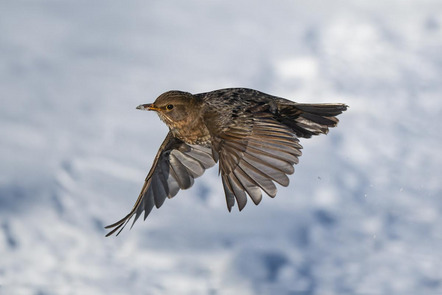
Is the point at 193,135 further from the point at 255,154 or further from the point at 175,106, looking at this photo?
the point at 255,154

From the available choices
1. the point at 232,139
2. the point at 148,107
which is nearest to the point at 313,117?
the point at 232,139

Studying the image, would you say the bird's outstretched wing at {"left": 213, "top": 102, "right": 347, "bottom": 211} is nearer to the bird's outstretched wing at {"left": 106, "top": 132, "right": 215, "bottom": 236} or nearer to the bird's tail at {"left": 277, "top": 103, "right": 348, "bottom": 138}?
the bird's tail at {"left": 277, "top": 103, "right": 348, "bottom": 138}

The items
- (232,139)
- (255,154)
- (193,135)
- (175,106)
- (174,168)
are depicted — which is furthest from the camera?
(174,168)

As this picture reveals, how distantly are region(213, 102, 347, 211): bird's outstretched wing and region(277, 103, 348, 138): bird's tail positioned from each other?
2.65 feet

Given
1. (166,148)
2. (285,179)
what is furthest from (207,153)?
(285,179)

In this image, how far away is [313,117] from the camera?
1108 cm

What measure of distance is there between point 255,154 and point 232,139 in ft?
1.39

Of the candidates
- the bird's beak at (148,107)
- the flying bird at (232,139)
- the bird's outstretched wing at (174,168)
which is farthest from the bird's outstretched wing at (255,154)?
the bird's outstretched wing at (174,168)

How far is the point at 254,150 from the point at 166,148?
2507 mm

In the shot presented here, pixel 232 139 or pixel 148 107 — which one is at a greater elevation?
pixel 148 107

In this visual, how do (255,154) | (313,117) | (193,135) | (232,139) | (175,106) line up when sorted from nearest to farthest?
1. (255,154)
2. (232,139)
3. (175,106)
4. (193,135)
5. (313,117)

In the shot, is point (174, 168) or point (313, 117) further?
point (174, 168)

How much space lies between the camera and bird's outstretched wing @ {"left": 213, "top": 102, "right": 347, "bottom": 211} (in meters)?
9.33

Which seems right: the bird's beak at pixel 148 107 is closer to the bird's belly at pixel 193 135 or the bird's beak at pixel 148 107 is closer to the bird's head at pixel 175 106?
the bird's head at pixel 175 106
